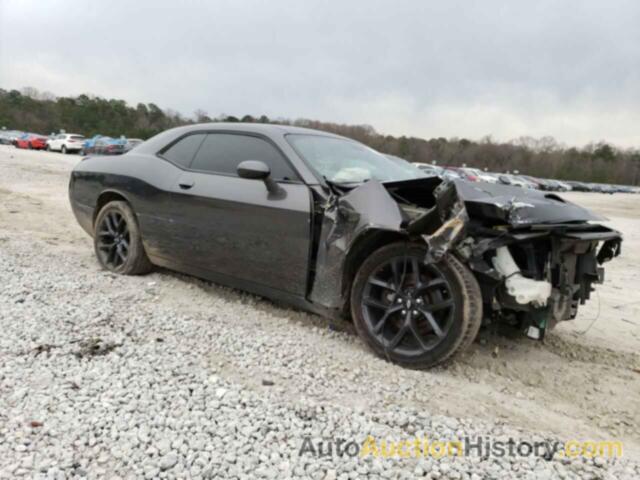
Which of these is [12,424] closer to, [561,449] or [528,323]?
[561,449]

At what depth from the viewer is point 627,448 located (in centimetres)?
224

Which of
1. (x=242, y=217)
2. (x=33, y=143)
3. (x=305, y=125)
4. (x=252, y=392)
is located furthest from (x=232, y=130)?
(x=305, y=125)

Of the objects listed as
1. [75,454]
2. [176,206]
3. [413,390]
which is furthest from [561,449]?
[176,206]

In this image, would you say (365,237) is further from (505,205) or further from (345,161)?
(345,161)

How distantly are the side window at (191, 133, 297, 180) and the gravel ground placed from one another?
3.65 ft

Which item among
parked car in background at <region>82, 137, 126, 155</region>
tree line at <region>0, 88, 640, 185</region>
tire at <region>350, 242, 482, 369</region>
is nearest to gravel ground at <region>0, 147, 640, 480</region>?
tire at <region>350, 242, 482, 369</region>

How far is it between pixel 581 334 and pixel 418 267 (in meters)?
1.89

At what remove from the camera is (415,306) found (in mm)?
2846

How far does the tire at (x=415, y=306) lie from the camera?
105 inches

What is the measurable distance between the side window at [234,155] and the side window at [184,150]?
3.2 inches

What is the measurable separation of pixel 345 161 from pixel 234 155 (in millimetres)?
913

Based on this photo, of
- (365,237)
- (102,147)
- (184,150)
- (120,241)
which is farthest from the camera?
(102,147)

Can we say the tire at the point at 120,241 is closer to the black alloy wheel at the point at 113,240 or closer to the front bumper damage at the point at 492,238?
the black alloy wheel at the point at 113,240

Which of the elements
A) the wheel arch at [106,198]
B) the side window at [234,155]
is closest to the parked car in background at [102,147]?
the wheel arch at [106,198]
